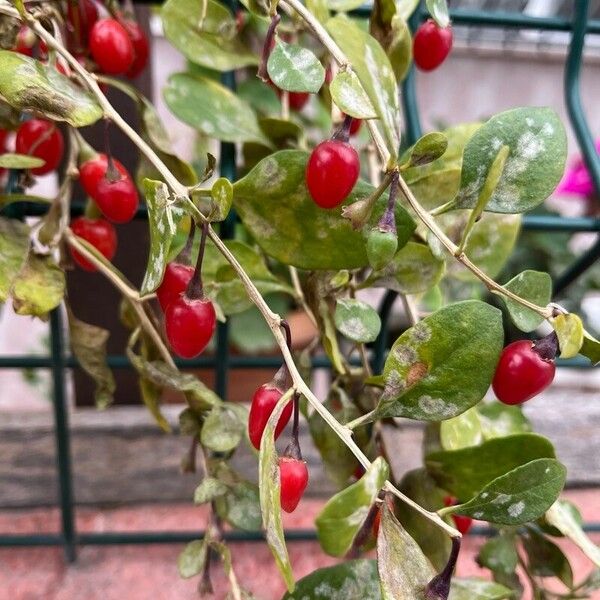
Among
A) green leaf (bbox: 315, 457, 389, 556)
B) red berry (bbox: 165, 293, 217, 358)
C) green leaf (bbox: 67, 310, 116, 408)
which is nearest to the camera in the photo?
green leaf (bbox: 315, 457, 389, 556)

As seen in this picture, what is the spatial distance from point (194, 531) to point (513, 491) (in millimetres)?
403

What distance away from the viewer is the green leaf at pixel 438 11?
0.38 metres

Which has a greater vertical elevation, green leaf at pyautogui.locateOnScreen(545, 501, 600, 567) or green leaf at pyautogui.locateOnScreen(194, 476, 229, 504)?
green leaf at pyautogui.locateOnScreen(545, 501, 600, 567)

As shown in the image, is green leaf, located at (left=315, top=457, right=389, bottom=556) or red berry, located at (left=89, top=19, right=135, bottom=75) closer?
green leaf, located at (left=315, top=457, right=389, bottom=556)

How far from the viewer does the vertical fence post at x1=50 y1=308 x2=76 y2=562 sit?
52 cm

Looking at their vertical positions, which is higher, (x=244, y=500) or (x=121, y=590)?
(x=244, y=500)

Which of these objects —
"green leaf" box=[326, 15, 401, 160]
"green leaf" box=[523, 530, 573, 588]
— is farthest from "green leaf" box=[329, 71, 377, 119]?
"green leaf" box=[523, 530, 573, 588]

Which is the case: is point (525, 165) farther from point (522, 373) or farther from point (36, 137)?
point (36, 137)

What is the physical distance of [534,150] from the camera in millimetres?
330

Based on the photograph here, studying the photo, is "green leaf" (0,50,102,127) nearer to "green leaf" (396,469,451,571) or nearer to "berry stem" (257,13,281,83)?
"berry stem" (257,13,281,83)

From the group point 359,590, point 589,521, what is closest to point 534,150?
point 359,590

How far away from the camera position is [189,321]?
1.09 feet

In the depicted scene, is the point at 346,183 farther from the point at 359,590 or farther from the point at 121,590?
the point at 121,590

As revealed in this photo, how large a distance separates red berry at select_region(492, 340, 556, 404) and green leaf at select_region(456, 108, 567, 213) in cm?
7
